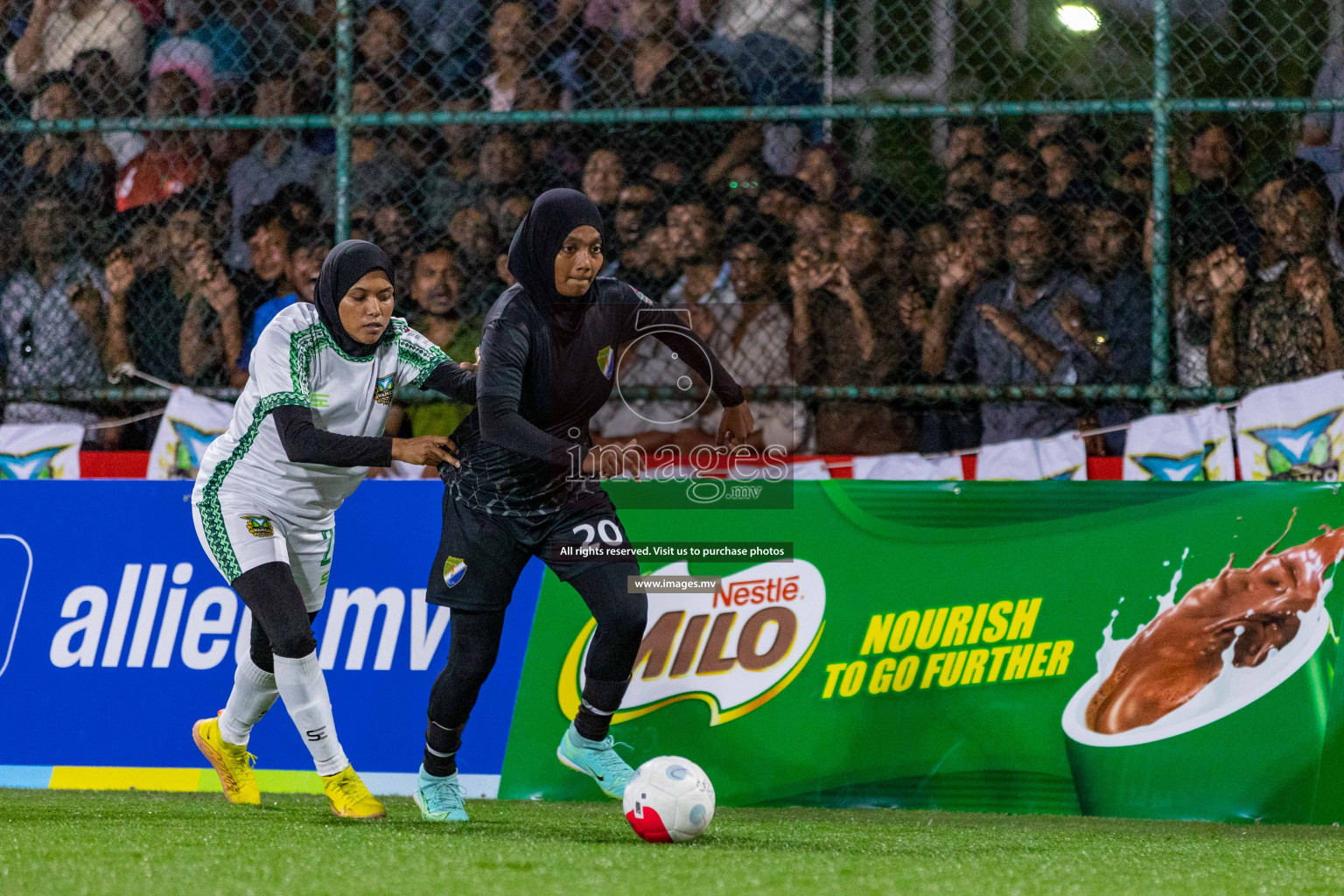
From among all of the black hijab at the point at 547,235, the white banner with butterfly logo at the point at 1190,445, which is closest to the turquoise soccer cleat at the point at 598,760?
the black hijab at the point at 547,235

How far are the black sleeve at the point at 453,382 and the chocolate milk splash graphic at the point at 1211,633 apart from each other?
7.88 feet

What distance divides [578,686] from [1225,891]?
2663 mm

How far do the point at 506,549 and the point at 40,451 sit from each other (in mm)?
3061

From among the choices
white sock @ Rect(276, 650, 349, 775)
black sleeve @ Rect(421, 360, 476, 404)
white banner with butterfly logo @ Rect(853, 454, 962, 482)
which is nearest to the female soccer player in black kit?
black sleeve @ Rect(421, 360, 476, 404)

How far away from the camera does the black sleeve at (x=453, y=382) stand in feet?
17.6

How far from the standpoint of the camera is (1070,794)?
559 centimetres

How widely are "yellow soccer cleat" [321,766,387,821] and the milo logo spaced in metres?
0.98

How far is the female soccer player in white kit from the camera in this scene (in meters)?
5.03

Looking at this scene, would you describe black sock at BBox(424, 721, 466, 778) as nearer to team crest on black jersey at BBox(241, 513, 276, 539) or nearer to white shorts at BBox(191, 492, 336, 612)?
white shorts at BBox(191, 492, 336, 612)

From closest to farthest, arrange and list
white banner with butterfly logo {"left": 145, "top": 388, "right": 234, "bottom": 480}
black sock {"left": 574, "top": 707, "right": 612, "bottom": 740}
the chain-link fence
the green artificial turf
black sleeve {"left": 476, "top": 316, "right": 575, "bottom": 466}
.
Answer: the green artificial turf
black sleeve {"left": 476, "top": 316, "right": 575, "bottom": 466}
black sock {"left": 574, "top": 707, "right": 612, "bottom": 740}
the chain-link fence
white banner with butterfly logo {"left": 145, "top": 388, "right": 234, "bottom": 480}

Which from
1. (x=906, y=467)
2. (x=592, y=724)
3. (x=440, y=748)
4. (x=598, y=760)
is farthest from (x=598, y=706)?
(x=906, y=467)

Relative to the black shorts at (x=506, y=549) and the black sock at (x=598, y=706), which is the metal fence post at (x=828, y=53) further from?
the black sock at (x=598, y=706)

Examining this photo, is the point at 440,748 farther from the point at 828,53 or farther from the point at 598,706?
the point at 828,53

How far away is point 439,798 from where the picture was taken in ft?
17.0
